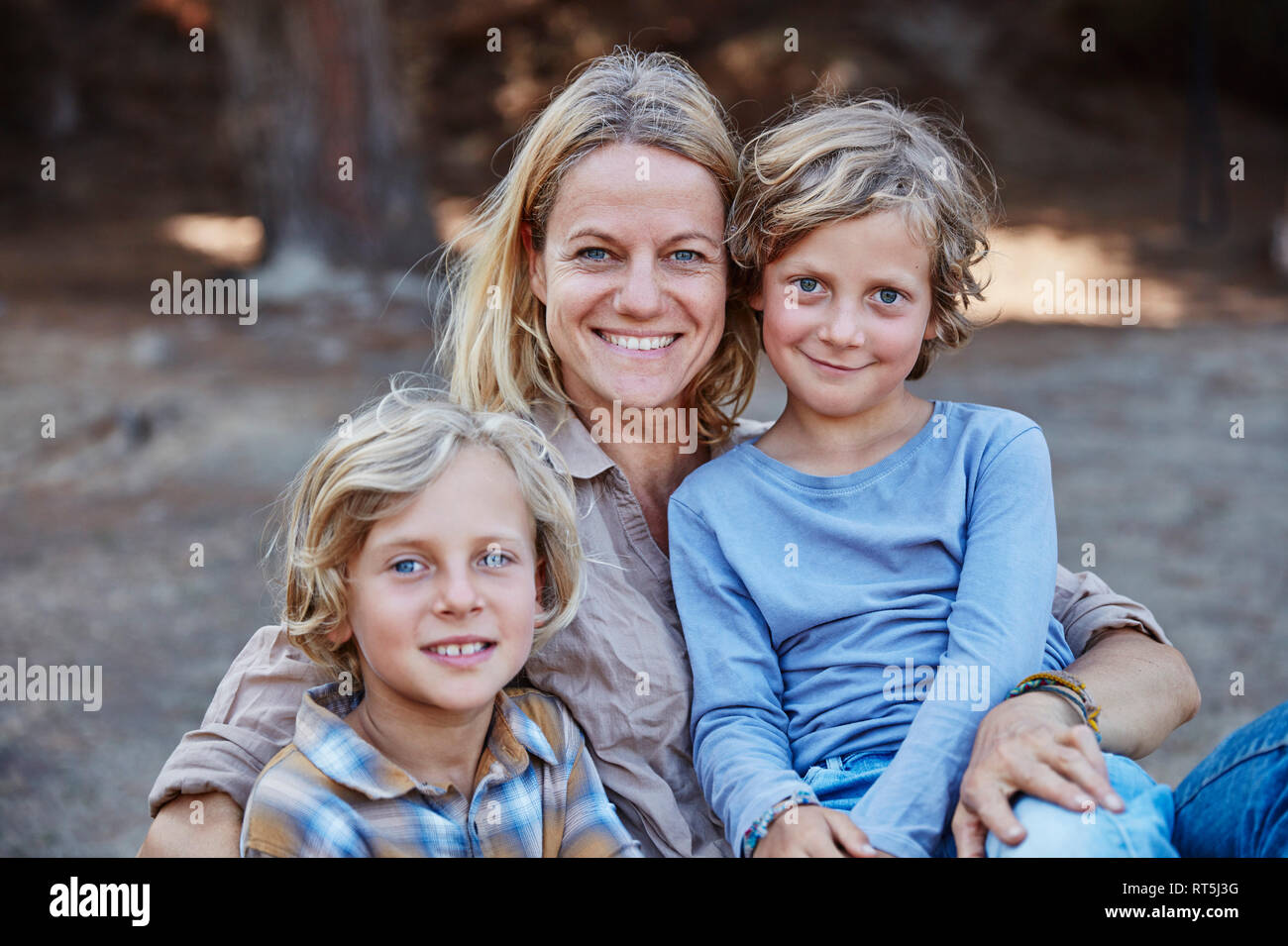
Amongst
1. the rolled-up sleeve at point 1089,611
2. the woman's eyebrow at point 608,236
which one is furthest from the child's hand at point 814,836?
the woman's eyebrow at point 608,236

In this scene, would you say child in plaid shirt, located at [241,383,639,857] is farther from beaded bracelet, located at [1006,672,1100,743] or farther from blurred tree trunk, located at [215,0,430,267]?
blurred tree trunk, located at [215,0,430,267]

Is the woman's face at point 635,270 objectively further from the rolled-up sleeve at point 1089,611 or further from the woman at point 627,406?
the rolled-up sleeve at point 1089,611

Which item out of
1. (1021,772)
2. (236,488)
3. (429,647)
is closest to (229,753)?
(429,647)

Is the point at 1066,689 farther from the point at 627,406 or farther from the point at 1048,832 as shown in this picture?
the point at 627,406

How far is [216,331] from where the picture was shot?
7992mm

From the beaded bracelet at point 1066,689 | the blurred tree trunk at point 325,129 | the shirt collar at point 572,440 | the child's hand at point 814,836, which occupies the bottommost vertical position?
the child's hand at point 814,836

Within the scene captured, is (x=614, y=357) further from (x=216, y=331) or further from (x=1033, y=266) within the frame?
(x=1033, y=266)

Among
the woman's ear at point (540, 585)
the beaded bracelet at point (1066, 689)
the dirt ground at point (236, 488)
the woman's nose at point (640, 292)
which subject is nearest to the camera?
the beaded bracelet at point (1066, 689)

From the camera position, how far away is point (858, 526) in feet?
6.51

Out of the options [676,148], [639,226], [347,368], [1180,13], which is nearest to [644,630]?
[639,226]

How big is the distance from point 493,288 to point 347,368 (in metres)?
5.04

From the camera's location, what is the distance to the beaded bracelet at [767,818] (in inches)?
68.1

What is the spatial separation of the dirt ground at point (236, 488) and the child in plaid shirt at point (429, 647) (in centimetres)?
188

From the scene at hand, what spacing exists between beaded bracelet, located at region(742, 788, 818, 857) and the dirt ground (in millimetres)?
2162
